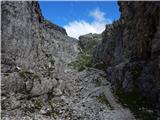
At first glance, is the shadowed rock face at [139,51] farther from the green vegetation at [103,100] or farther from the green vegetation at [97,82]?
the green vegetation at [103,100]

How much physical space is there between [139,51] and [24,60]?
948 inches

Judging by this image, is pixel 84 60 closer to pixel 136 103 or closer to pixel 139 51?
pixel 139 51

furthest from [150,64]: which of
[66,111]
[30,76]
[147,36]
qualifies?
A: [30,76]

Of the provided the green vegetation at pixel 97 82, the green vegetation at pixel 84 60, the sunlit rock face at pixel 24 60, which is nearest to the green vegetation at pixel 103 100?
the sunlit rock face at pixel 24 60

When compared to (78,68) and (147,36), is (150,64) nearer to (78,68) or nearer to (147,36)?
(147,36)

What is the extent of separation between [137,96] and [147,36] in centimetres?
1193

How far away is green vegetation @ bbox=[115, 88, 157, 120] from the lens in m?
52.5

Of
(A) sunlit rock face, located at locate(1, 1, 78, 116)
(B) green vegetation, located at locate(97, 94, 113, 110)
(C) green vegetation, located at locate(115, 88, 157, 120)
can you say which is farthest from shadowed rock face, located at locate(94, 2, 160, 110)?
(A) sunlit rock face, located at locate(1, 1, 78, 116)

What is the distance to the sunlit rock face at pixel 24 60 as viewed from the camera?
5669 cm

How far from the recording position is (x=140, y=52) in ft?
218

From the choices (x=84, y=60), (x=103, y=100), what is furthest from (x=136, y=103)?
(x=84, y=60)

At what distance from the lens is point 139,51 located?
66.9m

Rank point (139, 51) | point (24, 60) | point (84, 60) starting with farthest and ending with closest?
point (84, 60)
point (139, 51)
point (24, 60)

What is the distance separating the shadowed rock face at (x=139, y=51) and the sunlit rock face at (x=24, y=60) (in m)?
15.2
